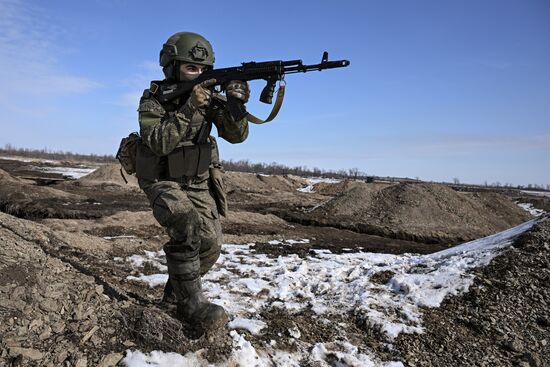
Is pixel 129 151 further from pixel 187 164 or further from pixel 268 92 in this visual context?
pixel 268 92

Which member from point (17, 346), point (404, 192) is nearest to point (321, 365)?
point (17, 346)

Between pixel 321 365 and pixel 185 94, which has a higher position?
pixel 185 94

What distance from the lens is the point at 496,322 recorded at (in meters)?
4.29

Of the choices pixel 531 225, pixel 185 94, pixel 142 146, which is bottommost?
pixel 531 225

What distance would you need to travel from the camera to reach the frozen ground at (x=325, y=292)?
11.3ft

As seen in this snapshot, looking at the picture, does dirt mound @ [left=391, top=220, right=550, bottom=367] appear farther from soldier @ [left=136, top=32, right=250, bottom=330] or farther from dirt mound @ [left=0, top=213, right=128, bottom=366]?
dirt mound @ [left=0, top=213, right=128, bottom=366]

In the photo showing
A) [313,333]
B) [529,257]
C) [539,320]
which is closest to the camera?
[313,333]

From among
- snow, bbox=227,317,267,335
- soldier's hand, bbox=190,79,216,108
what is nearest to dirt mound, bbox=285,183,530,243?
snow, bbox=227,317,267,335

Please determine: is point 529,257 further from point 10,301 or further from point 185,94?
point 10,301

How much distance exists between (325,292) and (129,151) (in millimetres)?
3060

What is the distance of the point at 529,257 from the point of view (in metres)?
5.39

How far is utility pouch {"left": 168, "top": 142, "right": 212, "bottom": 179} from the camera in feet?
11.3

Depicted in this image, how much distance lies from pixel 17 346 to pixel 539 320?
4670mm

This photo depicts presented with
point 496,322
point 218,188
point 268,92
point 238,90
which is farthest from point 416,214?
point 238,90
